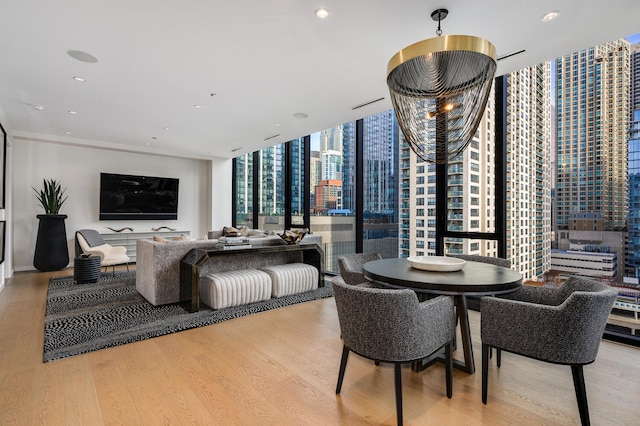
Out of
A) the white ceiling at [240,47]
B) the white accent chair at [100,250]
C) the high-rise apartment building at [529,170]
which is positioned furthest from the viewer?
the white accent chair at [100,250]

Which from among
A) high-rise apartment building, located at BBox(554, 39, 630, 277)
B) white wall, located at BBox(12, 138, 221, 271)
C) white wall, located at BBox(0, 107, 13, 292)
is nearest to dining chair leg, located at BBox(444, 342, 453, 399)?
→ high-rise apartment building, located at BBox(554, 39, 630, 277)

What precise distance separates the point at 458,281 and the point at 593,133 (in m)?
→ 2.57

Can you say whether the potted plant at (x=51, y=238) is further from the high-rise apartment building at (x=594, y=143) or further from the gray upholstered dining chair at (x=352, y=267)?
the high-rise apartment building at (x=594, y=143)

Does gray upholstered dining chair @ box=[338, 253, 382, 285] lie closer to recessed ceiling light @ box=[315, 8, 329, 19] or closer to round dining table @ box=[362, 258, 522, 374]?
round dining table @ box=[362, 258, 522, 374]

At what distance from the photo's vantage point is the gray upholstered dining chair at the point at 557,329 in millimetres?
1707

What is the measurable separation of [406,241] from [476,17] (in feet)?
9.93

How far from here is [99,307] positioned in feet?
12.9

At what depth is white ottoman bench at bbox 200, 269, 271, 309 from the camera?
3.82 meters

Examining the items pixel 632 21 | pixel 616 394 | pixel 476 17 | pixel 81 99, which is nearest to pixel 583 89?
pixel 632 21

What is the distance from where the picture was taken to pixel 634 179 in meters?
2.96

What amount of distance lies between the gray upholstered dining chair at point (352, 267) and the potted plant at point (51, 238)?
5797 mm

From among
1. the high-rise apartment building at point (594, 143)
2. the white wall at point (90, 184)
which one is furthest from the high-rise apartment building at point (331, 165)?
the white wall at point (90, 184)

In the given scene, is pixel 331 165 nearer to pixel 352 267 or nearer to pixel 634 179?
pixel 352 267

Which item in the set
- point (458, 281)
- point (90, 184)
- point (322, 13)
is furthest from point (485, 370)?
point (90, 184)
